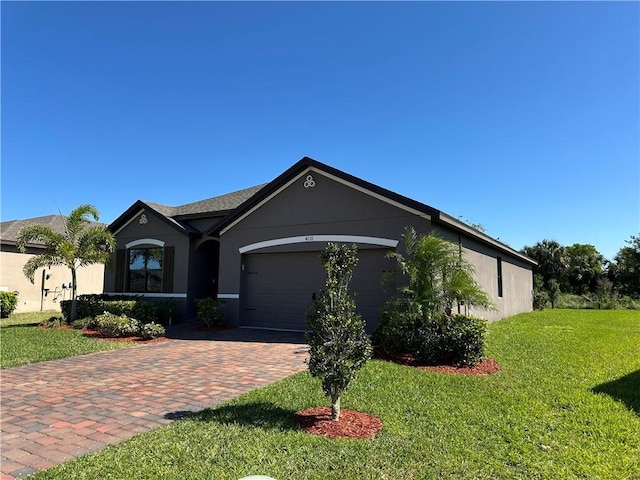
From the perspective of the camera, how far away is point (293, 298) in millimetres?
13141

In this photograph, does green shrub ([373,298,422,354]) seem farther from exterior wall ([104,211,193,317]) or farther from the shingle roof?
exterior wall ([104,211,193,317])

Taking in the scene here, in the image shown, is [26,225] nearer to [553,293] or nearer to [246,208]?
[246,208]

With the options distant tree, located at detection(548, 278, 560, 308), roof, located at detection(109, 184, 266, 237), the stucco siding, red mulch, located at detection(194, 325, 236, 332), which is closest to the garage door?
red mulch, located at detection(194, 325, 236, 332)

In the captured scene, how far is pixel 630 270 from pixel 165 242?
37375 mm

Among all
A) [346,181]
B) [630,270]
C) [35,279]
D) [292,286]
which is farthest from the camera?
[630,270]

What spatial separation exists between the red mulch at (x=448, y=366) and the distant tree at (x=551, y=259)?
31.7m

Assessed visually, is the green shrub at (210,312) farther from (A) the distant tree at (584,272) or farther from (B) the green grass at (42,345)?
(A) the distant tree at (584,272)

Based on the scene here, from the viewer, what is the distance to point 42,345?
10.2 metres

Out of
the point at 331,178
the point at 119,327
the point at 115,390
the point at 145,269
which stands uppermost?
the point at 331,178

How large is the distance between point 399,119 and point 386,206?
4.33 meters

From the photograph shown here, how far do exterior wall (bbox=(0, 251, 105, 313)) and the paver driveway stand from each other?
13.1 metres

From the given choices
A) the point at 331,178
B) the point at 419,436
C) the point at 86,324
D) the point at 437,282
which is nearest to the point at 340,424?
the point at 419,436

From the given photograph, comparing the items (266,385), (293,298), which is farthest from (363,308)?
Result: (266,385)

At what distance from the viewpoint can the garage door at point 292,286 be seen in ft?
38.5
